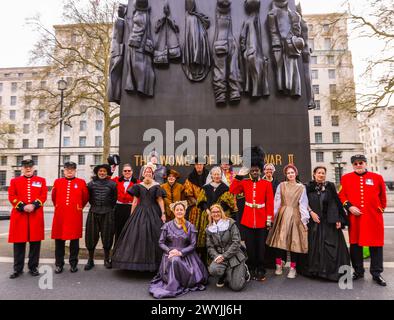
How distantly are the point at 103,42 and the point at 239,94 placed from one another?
1849 cm

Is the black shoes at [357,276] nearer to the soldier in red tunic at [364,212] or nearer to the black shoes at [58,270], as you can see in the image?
the soldier in red tunic at [364,212]

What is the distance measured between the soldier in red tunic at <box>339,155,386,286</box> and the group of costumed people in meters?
0.02

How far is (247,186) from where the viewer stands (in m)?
5.75

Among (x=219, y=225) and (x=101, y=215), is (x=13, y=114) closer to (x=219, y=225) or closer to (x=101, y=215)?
(x=101, y=215)

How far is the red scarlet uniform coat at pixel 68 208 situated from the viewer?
5.93m

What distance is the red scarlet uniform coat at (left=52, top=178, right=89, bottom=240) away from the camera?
19.5ft

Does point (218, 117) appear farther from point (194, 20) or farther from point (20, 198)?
point (20, 198)

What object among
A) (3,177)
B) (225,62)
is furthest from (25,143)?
(225,62)

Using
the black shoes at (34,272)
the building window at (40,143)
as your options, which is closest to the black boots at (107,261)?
the black shoes at (34,272)

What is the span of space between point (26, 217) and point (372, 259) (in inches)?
253

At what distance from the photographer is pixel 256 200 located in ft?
18.4

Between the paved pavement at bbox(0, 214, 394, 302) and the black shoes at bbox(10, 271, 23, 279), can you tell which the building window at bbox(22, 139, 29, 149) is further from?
the black shoes at bbox(10, 271, 23, 279)

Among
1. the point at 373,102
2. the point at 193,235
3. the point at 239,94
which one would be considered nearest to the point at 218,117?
the point at 239,94

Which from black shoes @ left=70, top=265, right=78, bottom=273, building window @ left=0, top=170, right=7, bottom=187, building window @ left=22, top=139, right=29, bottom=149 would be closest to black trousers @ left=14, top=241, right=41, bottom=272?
black shoes @ left=70, top=265, right=78, bottom=273
